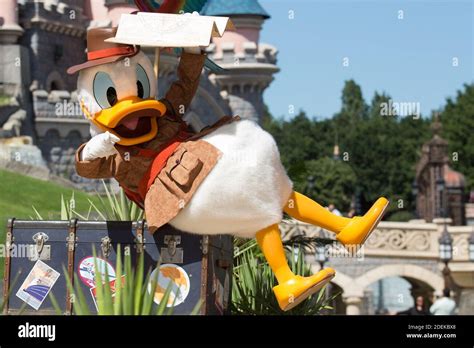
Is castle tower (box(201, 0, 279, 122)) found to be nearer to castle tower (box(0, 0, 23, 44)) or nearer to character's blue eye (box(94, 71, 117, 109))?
castle tower (box(0, 0, 23, 44))

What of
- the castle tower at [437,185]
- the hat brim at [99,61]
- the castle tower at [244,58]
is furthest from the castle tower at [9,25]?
the hat brim at [99,61]

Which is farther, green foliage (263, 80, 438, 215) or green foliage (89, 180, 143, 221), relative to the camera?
green foliage (263, 80, 438, 215)

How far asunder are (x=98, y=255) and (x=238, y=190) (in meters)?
0.96

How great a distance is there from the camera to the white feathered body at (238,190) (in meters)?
7.80

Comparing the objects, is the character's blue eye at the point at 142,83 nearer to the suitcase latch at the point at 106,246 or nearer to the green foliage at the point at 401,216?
the suitcase latch at the point at 106,246

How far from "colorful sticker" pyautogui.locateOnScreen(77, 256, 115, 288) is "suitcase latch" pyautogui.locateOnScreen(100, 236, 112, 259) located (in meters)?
0.04

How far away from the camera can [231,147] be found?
25.9 ft

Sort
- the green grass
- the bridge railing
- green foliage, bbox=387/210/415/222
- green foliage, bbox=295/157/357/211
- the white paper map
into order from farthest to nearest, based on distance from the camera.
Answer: green foliage, bbox=387/210/415/222
green foliage, bbox=295/157/357/211
the bridge railing
the green grass
the white paper map

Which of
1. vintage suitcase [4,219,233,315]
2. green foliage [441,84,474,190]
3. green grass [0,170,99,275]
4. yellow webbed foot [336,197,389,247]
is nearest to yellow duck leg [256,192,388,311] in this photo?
yellow webbed foot [336,197,389,247]

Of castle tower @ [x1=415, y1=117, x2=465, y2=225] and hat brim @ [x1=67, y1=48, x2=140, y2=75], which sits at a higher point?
castle tower @ [x1=415, y1=117, x2=465, y2=225]

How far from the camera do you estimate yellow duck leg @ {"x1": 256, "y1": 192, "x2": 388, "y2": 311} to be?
7824 mm

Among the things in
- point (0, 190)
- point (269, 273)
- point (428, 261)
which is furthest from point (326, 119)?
point (269, 273)

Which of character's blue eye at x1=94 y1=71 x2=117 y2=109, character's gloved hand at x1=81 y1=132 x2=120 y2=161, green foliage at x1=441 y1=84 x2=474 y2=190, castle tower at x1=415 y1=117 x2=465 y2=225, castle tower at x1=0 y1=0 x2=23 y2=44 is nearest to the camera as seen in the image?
character's gloved hand at x1=81 y1=132 x2=120 y2=161

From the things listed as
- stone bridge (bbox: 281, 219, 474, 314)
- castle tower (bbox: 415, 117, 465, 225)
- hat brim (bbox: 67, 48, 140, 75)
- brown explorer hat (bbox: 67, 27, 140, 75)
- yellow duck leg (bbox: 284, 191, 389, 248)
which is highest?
castle tower (bbox: 415, 117, 465, 225)
